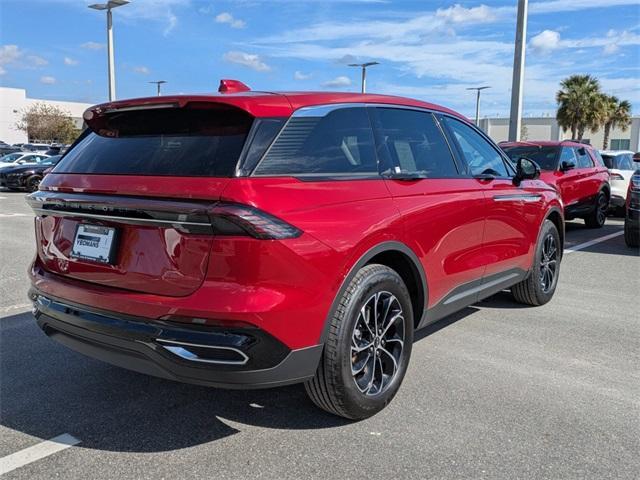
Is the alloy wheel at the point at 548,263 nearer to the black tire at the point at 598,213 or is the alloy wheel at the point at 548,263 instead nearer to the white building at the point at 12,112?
the black tire at the point at 598,213

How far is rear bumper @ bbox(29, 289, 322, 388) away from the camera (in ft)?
8.29

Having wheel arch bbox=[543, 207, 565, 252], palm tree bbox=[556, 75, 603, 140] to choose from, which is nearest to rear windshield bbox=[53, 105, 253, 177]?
wheel arch bbox=[543, 207, 565, 252]

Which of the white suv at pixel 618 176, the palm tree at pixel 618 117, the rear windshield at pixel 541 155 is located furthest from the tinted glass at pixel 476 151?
the palm tree at pixel 618 117

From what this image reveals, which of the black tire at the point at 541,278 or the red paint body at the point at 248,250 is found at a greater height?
the red paint body at the point at 248,250

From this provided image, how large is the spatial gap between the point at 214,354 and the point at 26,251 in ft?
23.3

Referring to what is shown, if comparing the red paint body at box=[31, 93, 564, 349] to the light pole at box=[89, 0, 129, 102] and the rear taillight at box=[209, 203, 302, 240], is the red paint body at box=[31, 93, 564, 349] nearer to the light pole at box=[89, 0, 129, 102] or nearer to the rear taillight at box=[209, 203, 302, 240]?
the rear taillight at box=[209, 203, 302, 240]

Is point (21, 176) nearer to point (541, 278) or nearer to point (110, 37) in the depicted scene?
point (110, 37)

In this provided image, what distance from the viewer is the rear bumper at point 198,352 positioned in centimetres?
253

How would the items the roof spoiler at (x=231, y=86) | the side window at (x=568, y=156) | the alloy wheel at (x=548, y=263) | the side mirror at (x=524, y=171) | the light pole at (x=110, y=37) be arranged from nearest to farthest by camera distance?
the roof spoiler at (x=231, y=86)
the side mirror at (x=524, y=171)
the alloy wheel at (x=548, y=263)
the side window at (x=568, y=156)
the light pole at (x=110, y=37)

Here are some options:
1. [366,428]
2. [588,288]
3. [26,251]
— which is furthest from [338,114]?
[26,251]

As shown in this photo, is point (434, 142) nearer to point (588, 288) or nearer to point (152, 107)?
point (152, 107)

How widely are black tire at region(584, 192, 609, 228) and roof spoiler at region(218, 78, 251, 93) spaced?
979 centimetres

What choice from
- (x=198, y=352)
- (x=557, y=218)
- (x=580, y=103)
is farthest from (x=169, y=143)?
(x=580, y=103)

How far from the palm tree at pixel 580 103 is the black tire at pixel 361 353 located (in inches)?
1624
